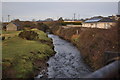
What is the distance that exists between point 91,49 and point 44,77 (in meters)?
8.70

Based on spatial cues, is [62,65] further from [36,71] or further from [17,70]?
[17,70]

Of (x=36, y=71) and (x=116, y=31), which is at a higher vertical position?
(x=116, y=31)

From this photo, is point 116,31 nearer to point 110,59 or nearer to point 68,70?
point 68,70

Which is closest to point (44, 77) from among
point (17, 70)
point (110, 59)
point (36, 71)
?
point (36, 71)

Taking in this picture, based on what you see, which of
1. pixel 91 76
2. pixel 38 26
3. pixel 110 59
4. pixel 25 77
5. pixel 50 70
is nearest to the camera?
pixel 91 76

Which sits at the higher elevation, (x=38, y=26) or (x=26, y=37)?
(x=38, y=26)

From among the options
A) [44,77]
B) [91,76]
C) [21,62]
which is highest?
[91,76]

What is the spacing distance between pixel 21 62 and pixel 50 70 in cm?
330

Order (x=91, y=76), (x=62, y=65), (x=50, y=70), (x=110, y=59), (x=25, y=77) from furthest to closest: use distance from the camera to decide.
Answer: (x=62, y=65)
(x=50, y=70)
(x=25, y=77)
(x=110, y=59)
(x=91, y=76)

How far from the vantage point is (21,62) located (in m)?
16.2

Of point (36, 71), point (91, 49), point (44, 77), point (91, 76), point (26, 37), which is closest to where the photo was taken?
point (91, 76)

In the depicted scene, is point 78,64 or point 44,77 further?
point 78,64

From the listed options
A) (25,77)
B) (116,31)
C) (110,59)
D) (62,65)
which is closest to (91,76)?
(110,59)

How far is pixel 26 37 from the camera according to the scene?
37.3 metres
